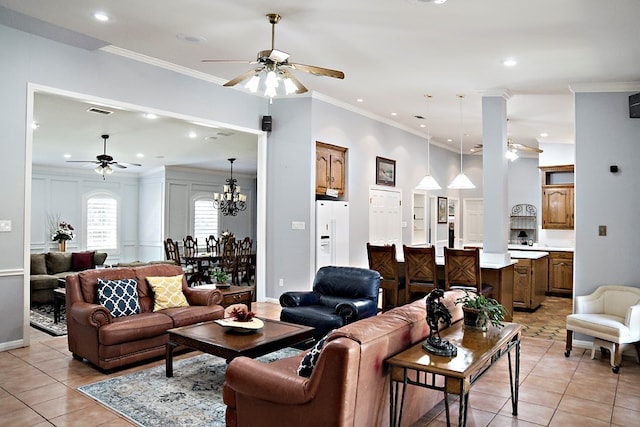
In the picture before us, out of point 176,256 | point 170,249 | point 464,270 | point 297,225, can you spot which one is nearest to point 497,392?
point 464,270

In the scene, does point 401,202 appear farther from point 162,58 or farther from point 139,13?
point 139,13

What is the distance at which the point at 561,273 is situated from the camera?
7.94 meters

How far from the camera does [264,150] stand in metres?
6.96

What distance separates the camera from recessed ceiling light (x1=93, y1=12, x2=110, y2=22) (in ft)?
13.0

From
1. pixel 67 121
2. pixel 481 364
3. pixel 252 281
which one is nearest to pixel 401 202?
pixel 252 281

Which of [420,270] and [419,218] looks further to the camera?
[419,218]

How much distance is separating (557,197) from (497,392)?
644 cm

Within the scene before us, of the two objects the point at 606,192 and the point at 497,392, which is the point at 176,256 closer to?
the point at 497,392

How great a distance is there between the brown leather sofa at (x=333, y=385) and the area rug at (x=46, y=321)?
3679 mm

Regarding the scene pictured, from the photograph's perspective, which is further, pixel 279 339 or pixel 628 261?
pixel 628 261

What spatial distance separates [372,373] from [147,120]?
5873 millimetres

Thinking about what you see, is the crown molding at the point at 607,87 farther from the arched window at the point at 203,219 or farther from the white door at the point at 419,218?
the arched window at the point at 203,219

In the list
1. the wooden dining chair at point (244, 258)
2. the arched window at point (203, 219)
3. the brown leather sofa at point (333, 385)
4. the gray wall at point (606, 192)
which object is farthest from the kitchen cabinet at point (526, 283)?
the arched window at point (203, 219)

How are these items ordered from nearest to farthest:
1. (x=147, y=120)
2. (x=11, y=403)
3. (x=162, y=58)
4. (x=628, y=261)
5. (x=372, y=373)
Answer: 1. (x=372, y=373)
2. (x=11, y=403)
3. (x=628, y=261)
4. (x=162, y=58)
5. (x=147, y=120)
